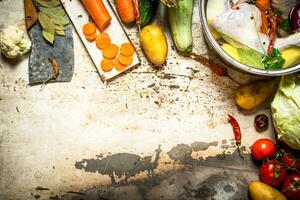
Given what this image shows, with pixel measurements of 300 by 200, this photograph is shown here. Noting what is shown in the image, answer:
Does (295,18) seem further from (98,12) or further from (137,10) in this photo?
(98,12)

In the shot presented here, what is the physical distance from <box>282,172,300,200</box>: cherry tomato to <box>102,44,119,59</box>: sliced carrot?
1.21 m

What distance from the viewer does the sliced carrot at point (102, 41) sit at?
2576mm

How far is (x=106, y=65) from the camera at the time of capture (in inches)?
101

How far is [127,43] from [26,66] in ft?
1.97

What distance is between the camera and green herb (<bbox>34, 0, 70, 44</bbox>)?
2557 millimetres

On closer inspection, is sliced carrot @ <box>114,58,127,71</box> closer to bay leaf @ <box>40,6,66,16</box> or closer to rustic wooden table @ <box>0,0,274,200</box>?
rustic wooden table @ <box>0,0,274,200</box>

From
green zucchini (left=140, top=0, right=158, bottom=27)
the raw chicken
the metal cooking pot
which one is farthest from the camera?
green zucchini (left=140, top=0, right=158, bottom=27)

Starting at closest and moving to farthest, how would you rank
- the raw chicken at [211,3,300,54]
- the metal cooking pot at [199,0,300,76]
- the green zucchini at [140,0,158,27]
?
the metal cooking pot at [199,0,300,76] → the raw chicken at [211,3,300,54] → the green zucchini at [140,0,158,27]

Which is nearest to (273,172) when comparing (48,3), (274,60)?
(274,60)

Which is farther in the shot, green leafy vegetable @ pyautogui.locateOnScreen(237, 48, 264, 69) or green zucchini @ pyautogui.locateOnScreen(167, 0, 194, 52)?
green zucchini @ pyautogui.locateOnScreen(167, 0, 194, 52)

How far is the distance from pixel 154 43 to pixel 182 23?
0.20 m

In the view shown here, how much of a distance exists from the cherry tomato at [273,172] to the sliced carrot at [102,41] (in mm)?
1124

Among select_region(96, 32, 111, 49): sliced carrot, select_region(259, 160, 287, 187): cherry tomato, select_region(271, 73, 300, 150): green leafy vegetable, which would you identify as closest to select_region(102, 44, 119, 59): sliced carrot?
select_region(96, 32, 111, 49): sliced carrot

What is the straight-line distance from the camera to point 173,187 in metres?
2.62
